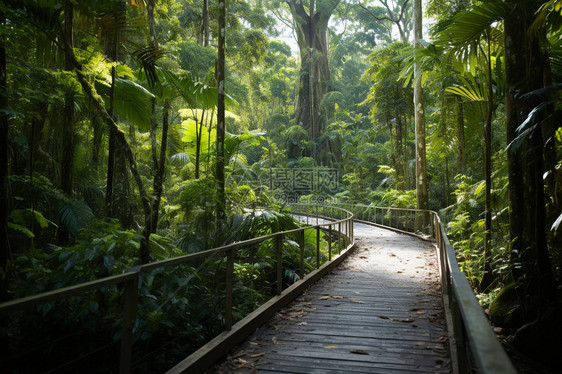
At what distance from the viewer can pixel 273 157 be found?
28734mm

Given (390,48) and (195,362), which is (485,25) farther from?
(390,48)

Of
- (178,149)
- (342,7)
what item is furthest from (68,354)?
(342,7)

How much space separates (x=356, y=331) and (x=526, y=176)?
3.06 m

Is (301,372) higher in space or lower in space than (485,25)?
lower

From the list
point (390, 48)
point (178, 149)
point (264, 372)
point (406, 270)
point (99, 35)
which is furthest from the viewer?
point (390, 48)

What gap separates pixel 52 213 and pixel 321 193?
2298 cm

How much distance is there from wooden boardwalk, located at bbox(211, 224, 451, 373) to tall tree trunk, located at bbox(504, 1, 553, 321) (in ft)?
3.95

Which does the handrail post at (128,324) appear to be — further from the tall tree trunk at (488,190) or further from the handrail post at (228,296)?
the tall tree trunk at (488,190)

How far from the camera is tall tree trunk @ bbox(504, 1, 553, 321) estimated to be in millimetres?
4734

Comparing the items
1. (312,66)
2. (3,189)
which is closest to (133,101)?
(3,189)

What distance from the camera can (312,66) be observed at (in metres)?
31.0

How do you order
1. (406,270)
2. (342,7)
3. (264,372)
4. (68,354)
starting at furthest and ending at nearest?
(342,7), (406,270), (264,372), (68,354)

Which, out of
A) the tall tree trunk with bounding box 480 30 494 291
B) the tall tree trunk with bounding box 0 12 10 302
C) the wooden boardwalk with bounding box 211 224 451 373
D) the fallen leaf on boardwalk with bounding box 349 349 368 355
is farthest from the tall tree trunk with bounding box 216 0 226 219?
the tall tree trunk with bounding box 480 30 494 291

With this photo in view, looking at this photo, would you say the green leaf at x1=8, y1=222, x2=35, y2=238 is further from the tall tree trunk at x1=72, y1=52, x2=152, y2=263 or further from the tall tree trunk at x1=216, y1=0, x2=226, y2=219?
the tall tree trunk at x1=216, y1=0, x2=226, y2=219
